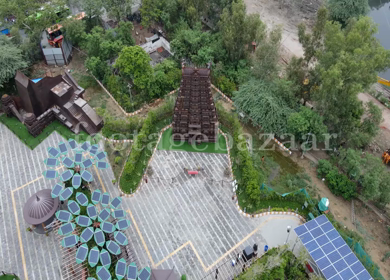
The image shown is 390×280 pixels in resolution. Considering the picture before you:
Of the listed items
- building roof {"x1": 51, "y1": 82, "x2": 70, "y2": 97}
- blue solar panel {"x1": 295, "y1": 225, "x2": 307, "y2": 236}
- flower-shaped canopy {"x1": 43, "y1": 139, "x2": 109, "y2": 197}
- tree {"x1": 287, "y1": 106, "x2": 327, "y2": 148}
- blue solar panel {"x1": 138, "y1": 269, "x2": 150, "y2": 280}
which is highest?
tree {"x1": 287, "y1": 106, "x2": 327, "y2": 148}

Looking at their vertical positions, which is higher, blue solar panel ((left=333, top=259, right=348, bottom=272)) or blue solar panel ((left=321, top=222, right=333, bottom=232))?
blue solar panel ((left=321, top=222, right=333, bottom=232))

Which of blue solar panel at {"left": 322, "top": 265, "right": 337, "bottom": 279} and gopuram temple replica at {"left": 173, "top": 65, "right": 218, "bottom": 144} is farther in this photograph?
gopuram temple replica at {"left": 173, "top": 65, "right": 218, "bottom": 144}

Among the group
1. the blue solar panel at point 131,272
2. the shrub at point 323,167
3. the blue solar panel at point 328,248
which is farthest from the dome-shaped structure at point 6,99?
the blue solar panel at point 328,248

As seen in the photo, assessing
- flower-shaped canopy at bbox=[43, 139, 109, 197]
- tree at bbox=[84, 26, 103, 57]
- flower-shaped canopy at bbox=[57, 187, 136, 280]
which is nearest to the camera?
flower-shaped canopy at bbox=[57, 187, 136, 280]

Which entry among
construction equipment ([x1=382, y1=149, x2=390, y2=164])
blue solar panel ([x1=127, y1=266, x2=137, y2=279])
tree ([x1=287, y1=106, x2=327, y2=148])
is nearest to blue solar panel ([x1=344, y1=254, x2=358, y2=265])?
tree ([x1=287, y1=106, x2=327, y2=148])

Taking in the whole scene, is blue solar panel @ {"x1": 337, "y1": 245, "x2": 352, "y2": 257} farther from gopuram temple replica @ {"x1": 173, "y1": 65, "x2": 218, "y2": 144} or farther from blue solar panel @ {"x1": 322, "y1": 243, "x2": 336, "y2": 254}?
gopuram temple replica @ {"x1": 173, "y1": 65, "x2": 218, "y2": 144}

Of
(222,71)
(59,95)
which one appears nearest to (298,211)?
(222,71)

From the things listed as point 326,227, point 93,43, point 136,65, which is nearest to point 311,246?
point 326,227

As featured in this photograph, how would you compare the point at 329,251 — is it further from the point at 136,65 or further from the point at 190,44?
the point at 190,44
